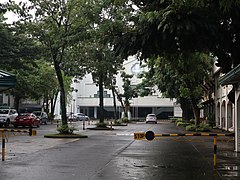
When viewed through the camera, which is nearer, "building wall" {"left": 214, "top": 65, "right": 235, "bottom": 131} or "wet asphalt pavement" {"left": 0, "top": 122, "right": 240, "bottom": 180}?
"wet asphalt pavement" {"left": 0, "top": 122, "right": 240, "bottom": 180}

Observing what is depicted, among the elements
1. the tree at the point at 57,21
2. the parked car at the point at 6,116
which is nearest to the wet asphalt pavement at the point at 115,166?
the tree at the point at 57,21

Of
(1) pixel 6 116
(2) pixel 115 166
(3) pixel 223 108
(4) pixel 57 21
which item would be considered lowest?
(2) pixel 115 166

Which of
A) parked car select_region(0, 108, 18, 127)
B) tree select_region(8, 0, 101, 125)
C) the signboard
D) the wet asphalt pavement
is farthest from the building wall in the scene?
the signboard

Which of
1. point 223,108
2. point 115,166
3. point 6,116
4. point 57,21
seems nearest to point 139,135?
point 115,166

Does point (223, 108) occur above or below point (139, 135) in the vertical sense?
above

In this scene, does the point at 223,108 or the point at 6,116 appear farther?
the point at 223,108

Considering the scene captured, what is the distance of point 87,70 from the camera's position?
36.9 m

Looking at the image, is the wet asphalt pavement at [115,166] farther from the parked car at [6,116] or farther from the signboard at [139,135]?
the parked car at [6,116]

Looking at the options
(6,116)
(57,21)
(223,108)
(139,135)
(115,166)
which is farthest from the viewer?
(223,108)

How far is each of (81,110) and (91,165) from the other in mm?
80409

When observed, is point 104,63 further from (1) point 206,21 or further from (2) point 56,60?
(1) point 206,21

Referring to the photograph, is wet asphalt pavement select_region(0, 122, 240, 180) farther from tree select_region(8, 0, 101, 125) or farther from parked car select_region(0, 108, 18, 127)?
parked car select_region(0, 108, 18, 127)

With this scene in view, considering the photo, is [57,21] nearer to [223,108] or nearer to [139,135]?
[139,135]

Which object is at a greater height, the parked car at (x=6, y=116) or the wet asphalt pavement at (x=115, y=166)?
the parked car at (x=6, y=116)
